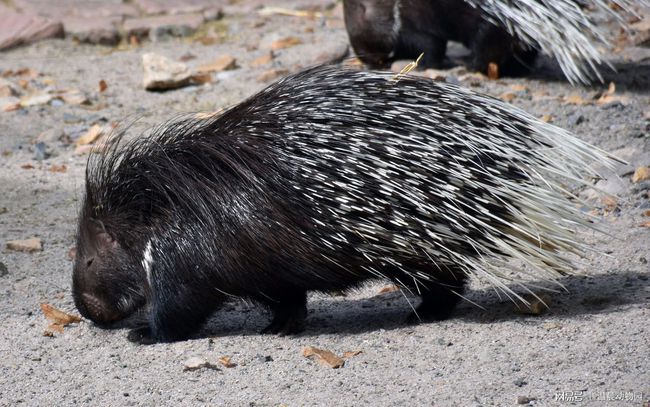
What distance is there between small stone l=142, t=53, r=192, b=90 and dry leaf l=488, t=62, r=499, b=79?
2.05 metres

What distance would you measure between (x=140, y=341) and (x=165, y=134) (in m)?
0.79

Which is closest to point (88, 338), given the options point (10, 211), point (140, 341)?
point (140, 341)

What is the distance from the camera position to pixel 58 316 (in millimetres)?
3793

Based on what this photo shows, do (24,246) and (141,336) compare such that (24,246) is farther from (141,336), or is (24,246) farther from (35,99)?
(35,99)

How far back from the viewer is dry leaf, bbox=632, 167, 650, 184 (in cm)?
484

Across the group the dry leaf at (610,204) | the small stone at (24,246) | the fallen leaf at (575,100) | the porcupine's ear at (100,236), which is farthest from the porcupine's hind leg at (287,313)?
the fallen leaf at (575,100)

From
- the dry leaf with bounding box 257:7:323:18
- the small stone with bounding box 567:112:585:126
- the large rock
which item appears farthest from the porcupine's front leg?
the dry leaf with bounding box 257:7:323:18

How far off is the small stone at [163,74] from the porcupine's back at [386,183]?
3.25m

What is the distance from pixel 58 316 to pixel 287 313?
90 cm

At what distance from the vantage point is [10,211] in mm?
4992

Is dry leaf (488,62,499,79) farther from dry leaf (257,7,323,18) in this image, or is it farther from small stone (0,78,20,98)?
small stone (0,78,20,98)

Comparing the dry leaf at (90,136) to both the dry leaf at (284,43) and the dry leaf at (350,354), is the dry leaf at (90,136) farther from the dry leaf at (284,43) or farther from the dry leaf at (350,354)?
the dry leaf at (350,354)

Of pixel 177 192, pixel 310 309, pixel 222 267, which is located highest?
pixel 177 192

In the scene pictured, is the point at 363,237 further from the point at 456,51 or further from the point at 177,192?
the point at 456,51
